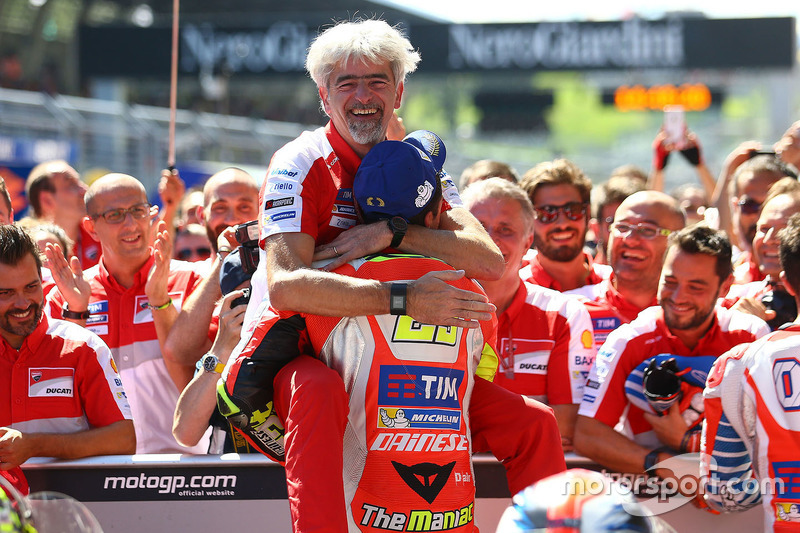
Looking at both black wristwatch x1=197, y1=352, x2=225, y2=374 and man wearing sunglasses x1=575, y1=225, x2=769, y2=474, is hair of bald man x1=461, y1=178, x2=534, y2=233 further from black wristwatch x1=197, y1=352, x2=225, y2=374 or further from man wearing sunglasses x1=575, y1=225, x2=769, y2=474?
black wristwatch x1=197, y1=352, x2=225, y2=374

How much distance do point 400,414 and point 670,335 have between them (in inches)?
63.8

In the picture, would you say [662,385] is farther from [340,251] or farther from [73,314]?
[73,314]

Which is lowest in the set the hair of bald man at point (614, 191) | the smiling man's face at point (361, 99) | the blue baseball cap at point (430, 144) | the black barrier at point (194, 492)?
the black barrier at point (194, 492)

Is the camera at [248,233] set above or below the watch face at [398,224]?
below

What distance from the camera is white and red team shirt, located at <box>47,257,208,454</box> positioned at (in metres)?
4.59

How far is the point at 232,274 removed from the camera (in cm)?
390

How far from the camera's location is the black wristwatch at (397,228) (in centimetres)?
287

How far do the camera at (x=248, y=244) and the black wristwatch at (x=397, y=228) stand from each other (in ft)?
3.12

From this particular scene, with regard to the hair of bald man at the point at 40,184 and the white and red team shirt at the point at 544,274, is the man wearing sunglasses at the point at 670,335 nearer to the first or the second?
the white and red team shirt at the point at 544,274

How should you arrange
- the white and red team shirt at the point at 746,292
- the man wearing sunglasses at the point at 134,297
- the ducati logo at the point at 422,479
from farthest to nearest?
the white and red team shirt at the point at 746,292
the man wearing sunglasses at the point at 134,297
the ducati logo at the point at 422,479

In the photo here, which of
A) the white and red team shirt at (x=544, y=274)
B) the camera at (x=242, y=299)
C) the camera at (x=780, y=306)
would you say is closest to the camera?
the camera at (x=242, y=299)

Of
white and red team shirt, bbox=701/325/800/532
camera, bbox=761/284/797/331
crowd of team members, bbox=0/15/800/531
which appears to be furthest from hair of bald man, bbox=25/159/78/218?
white and red team shirt, bbox=701/325/800/532

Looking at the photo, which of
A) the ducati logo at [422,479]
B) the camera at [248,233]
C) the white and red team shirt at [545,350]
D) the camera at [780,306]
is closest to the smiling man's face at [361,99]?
the camera at [248,233]

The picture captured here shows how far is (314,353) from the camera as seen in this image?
9.73 ft
